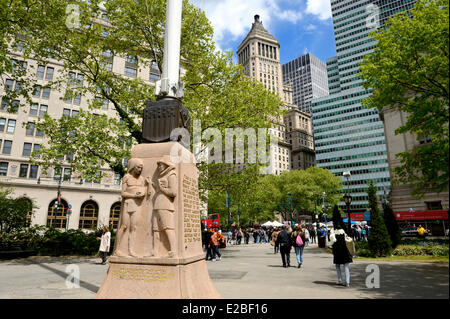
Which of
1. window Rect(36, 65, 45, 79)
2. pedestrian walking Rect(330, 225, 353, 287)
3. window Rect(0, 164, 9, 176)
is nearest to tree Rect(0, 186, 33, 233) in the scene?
pedestrian walking Rect(330, 225, 353, 287)

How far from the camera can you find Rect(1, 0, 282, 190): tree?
Answer: 1578cm

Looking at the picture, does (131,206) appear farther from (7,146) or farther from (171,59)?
Result: (7,146)

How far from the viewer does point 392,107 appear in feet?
13.6

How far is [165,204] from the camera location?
5996 millimetres

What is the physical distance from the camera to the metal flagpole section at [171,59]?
293 inches

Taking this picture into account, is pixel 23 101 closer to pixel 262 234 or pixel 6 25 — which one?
pixel 6 25

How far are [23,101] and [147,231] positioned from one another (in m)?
49.9

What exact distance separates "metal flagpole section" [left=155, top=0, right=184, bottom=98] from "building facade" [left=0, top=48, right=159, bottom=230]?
35.3 metres

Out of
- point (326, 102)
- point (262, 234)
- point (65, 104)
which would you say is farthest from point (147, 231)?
point (326, 102)

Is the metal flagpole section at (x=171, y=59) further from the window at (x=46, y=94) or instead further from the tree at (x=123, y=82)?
Result: the window at (x=46, y=94)

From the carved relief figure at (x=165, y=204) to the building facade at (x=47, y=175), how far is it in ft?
119

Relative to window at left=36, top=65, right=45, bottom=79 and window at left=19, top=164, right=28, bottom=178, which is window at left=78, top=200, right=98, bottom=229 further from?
window at left=36, top=65, right=45, bottom=79

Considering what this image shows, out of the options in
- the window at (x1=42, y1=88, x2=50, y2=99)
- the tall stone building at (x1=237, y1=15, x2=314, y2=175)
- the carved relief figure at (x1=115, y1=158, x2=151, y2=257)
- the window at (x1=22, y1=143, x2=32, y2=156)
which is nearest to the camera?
the carved relief figure at (x1=115, y1=158, x2=151, y2=257)
